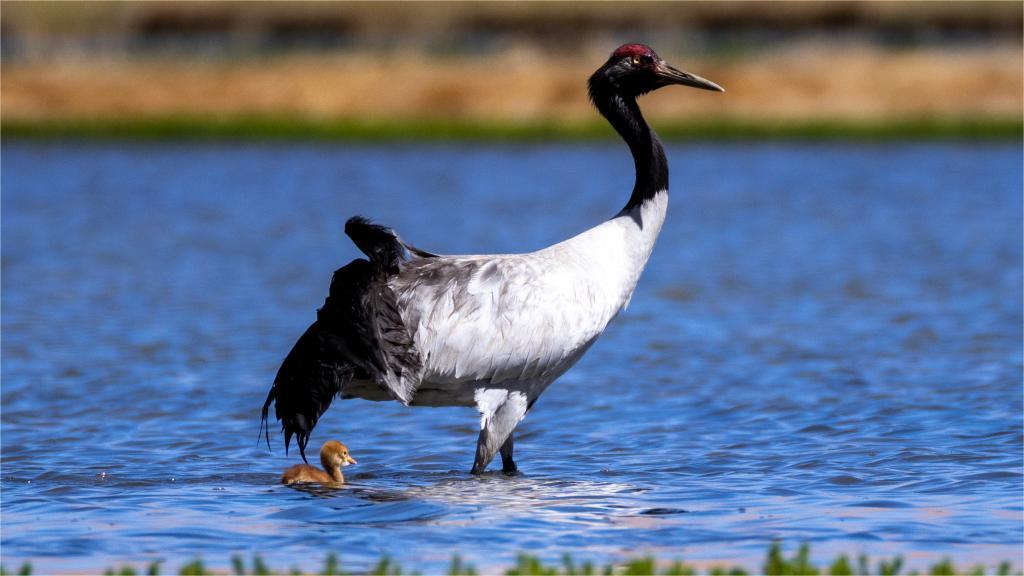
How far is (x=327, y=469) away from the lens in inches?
349

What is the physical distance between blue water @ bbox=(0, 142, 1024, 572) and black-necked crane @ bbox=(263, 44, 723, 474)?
1.52 ft

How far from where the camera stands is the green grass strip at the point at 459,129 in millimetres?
35500

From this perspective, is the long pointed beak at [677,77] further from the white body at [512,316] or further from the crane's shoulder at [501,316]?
the crane's shoulder at [501,316]

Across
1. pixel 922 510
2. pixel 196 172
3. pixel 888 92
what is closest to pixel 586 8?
pixel 888 92

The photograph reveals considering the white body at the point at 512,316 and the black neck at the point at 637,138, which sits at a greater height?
the black neck at the point at 637,138

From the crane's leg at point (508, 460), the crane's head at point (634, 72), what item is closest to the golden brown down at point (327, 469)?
the crane's leg at point (508, 460)

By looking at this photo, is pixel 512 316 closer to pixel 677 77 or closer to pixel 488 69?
pixel 677 77

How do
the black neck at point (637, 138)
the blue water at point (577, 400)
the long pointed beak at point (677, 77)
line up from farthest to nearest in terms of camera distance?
the long pointed beak at point (677, 77)
the black neck at point (637, 138)
the blue water at point (577, 400)

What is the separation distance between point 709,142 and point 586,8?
43.9 feet

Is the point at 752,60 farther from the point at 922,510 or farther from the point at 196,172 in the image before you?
the point at 922,510

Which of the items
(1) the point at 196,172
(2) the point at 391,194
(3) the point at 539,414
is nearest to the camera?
(3) the point at 539,414

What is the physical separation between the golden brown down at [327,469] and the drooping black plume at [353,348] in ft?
0.55

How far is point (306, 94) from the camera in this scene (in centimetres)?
4131

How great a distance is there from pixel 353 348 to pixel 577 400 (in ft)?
11.4
